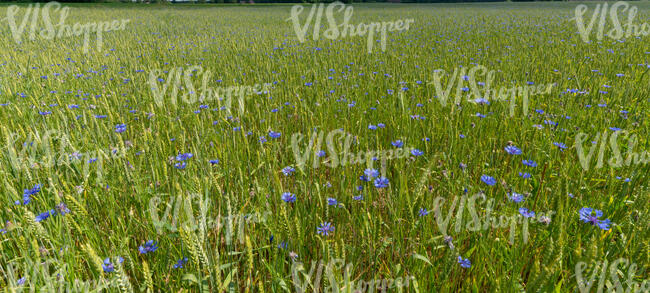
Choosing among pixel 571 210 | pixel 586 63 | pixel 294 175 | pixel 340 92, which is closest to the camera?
pixel 571 210

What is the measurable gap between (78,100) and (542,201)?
4.15m

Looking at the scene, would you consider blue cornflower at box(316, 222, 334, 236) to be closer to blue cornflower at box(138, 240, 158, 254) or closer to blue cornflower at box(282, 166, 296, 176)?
blue cornflower at box(282, 166, 296, 176)

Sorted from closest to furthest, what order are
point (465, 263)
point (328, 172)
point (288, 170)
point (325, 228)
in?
1. point (465, 263)
2. point (325, 228)
3. point (288, 170)
4. point (328, 172)

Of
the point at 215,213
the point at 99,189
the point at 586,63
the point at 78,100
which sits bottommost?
the point at 215,213

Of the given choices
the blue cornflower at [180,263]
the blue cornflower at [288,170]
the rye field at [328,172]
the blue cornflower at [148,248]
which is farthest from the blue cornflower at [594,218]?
the blue cornflower at [148,248]

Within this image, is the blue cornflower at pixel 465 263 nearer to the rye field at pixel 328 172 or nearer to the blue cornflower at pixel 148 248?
the rye field at pixel 328 172

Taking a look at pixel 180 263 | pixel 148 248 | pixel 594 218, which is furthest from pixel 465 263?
pixel 148 248

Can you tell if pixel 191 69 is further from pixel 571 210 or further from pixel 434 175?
pixel 571 210

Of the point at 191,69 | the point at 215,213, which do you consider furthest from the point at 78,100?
the point at 215,213

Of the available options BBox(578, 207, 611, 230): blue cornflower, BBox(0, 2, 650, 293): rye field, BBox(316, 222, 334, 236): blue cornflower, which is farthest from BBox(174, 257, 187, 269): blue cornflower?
BBox(578, 207, 611, 230): blue cornflower

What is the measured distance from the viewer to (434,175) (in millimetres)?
2191

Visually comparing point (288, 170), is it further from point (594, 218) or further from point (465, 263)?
point (594, 218)

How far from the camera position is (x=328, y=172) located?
228 centimetres

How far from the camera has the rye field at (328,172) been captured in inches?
49.8
